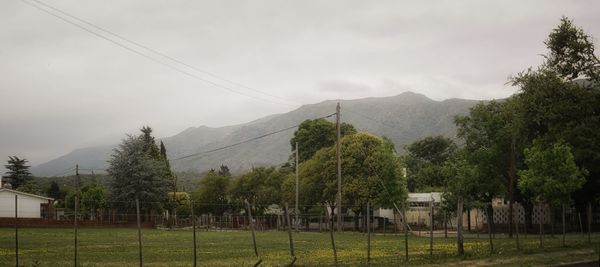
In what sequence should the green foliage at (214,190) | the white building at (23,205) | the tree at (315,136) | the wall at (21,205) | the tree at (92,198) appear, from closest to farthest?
the wall at (21,205), the white building at (23,205), the tree at (92,198), the tree at (315,136), the green foliage at (214,190)

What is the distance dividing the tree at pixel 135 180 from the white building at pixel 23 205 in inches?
389

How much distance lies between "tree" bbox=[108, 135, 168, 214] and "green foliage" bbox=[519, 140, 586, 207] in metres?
62.5

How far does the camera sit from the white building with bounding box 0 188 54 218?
7775 centimetres

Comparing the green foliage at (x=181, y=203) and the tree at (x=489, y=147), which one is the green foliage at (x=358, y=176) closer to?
the tree at (x=489, y=147)

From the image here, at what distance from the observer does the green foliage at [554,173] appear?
34250mm

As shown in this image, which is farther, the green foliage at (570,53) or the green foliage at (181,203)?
the green foliage at (181,203)

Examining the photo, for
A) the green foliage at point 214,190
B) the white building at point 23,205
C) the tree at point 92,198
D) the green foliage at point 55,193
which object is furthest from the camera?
the green foliage at point 55,193

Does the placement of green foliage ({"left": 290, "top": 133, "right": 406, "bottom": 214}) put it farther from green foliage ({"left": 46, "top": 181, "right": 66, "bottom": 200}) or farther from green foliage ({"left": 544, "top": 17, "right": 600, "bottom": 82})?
green foliage ({"left": 46, "top": 181, "right": 66, "bottom": 200})

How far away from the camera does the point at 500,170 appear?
2094 inches

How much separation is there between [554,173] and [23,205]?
237 ft

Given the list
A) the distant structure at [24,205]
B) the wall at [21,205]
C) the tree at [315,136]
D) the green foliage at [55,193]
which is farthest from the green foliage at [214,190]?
the green foliage at [55,193]

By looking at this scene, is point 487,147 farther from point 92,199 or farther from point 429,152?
point 429,152

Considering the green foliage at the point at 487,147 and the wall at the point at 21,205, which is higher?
the green foliage at the point at 487,147

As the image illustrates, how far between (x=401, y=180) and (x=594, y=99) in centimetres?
3638
